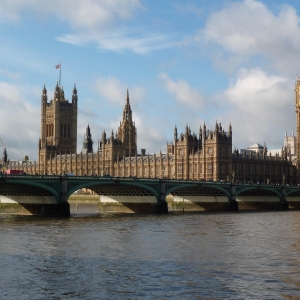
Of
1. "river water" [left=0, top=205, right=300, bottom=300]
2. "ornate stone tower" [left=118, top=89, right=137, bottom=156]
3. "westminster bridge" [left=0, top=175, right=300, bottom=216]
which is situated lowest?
"river water" [left=0, top=205, right=300, bottom=300]

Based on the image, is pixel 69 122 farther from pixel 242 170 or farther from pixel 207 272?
pixel 207 272

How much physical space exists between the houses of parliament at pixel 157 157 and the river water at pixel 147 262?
53.2m

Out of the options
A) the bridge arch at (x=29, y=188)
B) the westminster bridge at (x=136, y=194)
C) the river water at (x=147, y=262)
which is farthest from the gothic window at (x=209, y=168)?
the river water at (x=147, y=262)

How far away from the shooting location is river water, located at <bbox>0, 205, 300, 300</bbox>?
25355 mm

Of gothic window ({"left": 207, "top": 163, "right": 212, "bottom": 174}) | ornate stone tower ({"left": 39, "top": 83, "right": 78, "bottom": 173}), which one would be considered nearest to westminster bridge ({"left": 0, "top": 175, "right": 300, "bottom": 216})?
gothic window ({"left": 207, "top": 163, "right": 212, "bottom": 174})

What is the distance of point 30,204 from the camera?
68.1 meters

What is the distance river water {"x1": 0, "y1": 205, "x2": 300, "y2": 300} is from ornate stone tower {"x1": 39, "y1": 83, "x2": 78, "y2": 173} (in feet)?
437

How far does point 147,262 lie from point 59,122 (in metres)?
156

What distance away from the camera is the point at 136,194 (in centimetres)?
7769

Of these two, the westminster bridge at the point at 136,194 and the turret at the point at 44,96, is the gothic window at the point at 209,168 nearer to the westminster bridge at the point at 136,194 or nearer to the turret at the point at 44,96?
the westminster bridge at the point at 136,194

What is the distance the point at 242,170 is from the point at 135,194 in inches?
1988

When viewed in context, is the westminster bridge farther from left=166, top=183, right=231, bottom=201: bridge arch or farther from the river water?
the river water

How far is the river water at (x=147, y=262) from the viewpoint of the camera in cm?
2535

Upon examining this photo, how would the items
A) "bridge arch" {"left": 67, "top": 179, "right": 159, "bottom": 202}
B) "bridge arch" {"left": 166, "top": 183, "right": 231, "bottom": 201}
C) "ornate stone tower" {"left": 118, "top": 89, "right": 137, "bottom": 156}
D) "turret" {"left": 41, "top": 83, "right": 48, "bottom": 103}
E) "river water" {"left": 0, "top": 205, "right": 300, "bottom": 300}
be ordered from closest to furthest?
"river water" {"left": 0, "top": 205, "right": 300, "bottom": 300} < "bridge arch" {"left": 67, "top": 179, "right": 159, "bottom": 202} < "bridge arch" {"left": 166, "top": 183, "right": 231, "bottom": 201} < "ornate stone tower" {"left": 118, "top": 89, "right": 137, "bottom": 156} < "turret" {"left": 41, "top": 83, "right": 48, "bottom": 103}
